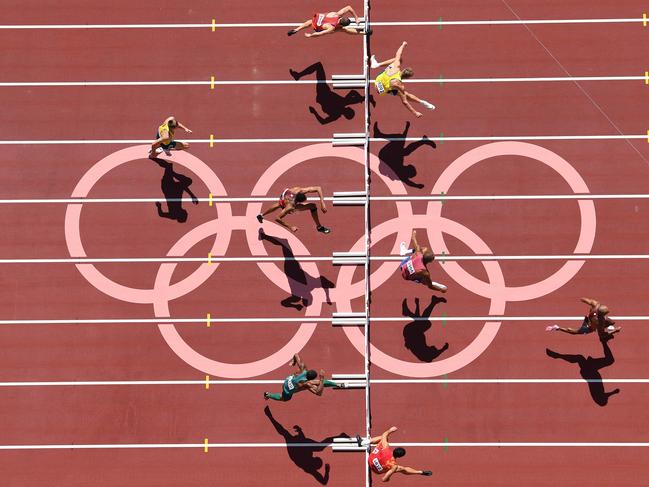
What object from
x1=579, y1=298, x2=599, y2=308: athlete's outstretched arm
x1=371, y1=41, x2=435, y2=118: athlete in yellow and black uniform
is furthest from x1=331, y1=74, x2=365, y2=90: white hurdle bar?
x1=579, y1=298, x2=599, y2=308: athlete's outstretched arm

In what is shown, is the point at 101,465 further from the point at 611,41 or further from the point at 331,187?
the point at 611,41

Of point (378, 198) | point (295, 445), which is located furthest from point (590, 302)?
point (295, 445)

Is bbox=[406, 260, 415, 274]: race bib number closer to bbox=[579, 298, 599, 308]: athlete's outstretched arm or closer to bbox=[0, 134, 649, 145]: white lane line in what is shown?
bbox=[0, 134, 649, 145]: white lane line

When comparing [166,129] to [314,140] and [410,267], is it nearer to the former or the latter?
[314,140]

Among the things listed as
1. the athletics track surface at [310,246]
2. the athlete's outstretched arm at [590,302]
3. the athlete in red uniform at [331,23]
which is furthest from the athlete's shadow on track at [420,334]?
the athlete in red uniform at [331,23]

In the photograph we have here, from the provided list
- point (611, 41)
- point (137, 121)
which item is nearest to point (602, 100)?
point (611, 41)

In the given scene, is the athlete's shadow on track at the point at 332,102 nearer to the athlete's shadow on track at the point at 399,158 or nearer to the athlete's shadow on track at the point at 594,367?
the athlete's shadow on track at the point at 399,158
